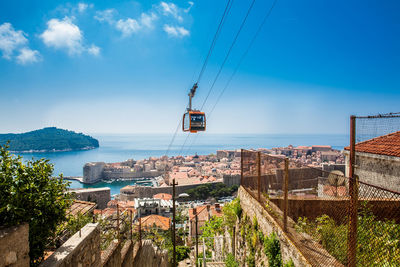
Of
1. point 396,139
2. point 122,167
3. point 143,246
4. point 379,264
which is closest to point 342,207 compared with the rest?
point 379,264

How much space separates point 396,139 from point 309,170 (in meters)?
4.30

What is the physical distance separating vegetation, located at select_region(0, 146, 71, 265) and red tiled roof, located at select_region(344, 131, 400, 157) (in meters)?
6.57

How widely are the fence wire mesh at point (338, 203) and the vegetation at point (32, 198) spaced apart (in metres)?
2.67

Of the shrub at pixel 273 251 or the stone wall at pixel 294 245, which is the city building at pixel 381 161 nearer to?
the stone wall at pixel 294 245

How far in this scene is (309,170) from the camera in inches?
125

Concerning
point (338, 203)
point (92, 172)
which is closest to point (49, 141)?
point (92, 172)

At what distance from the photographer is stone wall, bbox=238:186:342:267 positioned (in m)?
2.46

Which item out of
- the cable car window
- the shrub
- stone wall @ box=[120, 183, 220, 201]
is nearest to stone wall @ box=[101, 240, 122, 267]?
the shrub

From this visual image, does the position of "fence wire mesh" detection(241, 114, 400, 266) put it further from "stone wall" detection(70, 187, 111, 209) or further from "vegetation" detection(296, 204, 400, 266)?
"stone wall" detection(70, 187, 111, 209)

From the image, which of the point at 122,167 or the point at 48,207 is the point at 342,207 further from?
the point at 122,167

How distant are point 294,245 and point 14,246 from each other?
112 inches

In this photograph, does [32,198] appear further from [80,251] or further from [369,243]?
[369,243]

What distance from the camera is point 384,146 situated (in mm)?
5684

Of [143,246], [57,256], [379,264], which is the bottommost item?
[143,246]
